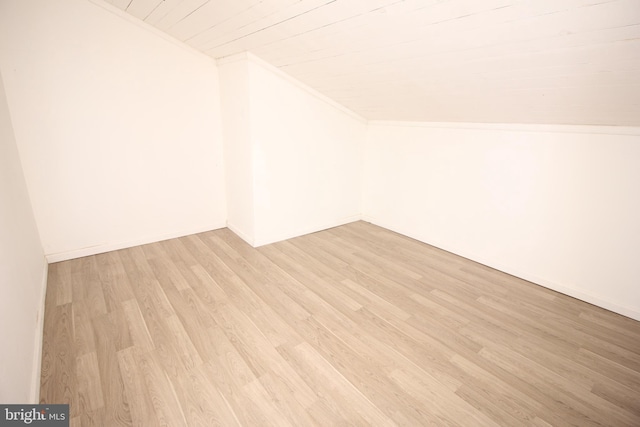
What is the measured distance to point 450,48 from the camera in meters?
1.68

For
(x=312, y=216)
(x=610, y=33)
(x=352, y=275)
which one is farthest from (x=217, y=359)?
(x=610, y=33)

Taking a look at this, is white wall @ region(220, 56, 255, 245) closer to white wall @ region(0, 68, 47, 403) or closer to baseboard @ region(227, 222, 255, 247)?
baseboard @ region(227, 222, 255, 247)

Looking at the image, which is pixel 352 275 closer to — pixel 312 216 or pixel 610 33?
pixel 312 216

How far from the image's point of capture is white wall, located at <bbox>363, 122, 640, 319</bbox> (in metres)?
2.17

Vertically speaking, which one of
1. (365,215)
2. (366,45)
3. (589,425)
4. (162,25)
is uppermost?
(162,25)

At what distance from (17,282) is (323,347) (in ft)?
5.73

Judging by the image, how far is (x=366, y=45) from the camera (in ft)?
6.33

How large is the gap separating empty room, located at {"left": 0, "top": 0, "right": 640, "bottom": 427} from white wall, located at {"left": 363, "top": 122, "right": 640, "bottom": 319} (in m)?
0.02

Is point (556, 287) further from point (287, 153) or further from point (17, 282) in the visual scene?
point (17, 282)

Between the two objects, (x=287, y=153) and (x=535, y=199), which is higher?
(x=287, y=153)

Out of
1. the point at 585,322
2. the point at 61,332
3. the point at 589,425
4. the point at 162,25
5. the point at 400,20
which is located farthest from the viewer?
the point at 162,25

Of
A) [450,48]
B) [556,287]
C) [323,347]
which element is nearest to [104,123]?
[323,347]

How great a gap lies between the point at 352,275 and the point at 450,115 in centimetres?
182

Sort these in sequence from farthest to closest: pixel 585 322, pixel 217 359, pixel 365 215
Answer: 1. pixel 365 215
2. pixel 585 322
3. pixel 217 359
